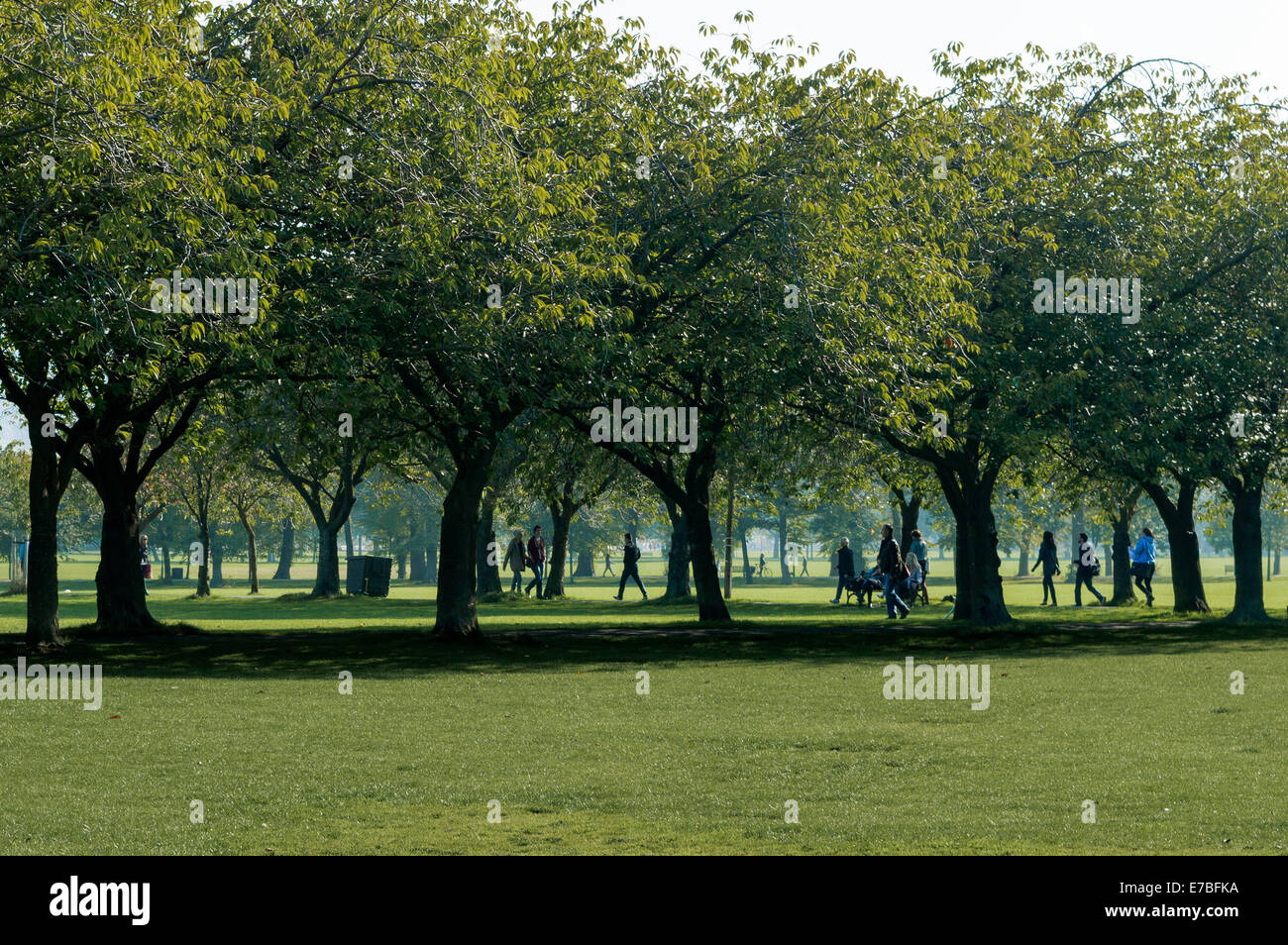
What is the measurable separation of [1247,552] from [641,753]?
22.7 meters


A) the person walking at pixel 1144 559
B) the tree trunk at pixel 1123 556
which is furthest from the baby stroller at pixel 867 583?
the person walking at pixel 1144 559

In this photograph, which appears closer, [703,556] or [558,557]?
[703,556]

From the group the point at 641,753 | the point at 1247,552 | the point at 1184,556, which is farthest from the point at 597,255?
the point at 1184,556

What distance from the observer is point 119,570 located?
26.6 metres

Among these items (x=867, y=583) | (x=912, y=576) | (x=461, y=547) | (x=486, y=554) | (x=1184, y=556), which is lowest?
(x=867, y=583)

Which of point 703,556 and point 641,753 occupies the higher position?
point 703,556

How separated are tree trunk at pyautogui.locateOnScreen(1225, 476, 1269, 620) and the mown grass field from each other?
23.2 feet

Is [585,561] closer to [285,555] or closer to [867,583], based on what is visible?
[285,555]

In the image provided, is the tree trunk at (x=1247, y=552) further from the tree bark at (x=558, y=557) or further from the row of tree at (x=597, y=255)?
the tree bark at (x=558, y=557)

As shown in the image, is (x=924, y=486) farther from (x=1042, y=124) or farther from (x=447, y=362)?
(x=447, y=362)

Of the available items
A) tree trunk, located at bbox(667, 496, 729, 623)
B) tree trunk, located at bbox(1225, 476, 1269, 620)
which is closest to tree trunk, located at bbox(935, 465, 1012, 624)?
tree trunk, located at bbox(667, 496, 729, 623)

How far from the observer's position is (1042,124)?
28.1 meters

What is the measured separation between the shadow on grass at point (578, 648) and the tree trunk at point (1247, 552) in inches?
57.7

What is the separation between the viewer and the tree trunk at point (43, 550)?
71.4ft
